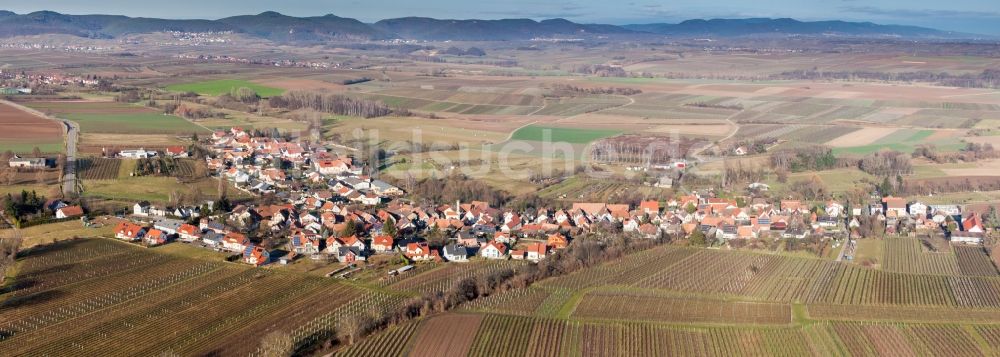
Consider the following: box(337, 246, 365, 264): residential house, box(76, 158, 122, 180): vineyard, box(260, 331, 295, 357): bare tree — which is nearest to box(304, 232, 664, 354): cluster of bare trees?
box(260, 331, 295, 357): bare tree

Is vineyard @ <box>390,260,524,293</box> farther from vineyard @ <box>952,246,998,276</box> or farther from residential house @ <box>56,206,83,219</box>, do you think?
residential house @ <box>56,206,83,219</box>

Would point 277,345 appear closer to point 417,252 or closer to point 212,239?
point 417,252

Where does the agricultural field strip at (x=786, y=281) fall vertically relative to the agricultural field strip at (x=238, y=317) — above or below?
below

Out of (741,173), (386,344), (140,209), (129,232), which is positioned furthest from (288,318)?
(741,173)

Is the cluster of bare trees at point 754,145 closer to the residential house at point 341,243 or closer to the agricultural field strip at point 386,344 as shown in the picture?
the residential house at point 341,243

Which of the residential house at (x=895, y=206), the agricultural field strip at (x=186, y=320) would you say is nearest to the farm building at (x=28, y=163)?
the agricultural field strip at (x=186, y=320)
